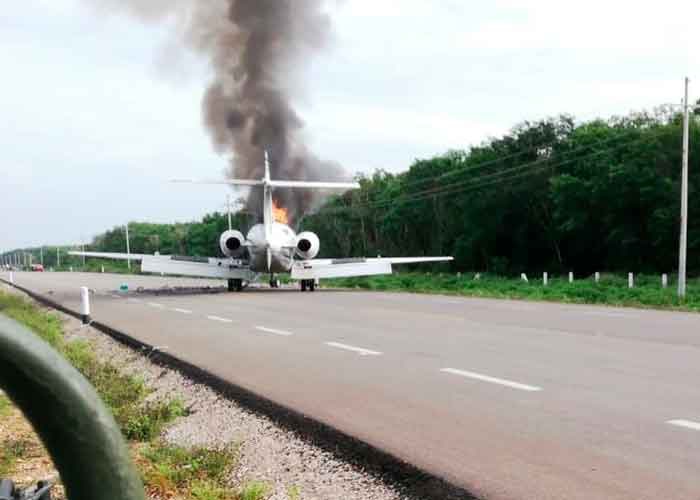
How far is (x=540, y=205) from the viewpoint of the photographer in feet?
186

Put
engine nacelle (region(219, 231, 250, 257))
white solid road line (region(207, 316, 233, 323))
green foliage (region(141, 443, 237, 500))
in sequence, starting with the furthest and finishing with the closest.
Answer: engine nacelle (region(219, 231, 250, 257)) → white solid road line (region(207, 316, 233, 323)) → green foliage (region(141, 443, 237, 500))

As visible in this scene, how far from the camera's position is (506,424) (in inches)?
264

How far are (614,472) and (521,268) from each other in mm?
52505

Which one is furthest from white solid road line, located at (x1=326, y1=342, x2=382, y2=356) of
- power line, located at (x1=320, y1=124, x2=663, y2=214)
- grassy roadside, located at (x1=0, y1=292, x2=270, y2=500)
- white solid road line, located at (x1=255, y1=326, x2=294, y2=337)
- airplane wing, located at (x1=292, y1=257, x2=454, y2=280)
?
power line, located at (x1=320, y1=124, x2=663, y2=214)

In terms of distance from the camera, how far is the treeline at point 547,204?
45344mm

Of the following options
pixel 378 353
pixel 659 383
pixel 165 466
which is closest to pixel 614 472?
pixel 165 466

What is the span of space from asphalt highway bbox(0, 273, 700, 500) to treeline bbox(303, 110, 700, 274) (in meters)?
29.7

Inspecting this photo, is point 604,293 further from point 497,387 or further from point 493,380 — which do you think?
point 497,387

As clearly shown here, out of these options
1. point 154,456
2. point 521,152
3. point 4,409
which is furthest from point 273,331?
point 521,152

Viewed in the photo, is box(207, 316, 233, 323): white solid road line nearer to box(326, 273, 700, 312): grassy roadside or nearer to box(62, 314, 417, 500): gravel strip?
box(62, 314, 417, 500): gravel strip

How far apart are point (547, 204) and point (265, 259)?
3021 cm

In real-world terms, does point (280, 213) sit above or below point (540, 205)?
below

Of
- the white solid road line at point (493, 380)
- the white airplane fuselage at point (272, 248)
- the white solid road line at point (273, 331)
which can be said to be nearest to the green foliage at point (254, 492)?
the white solid road line at point (493, 380)

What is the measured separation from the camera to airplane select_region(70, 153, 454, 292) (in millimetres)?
31094
